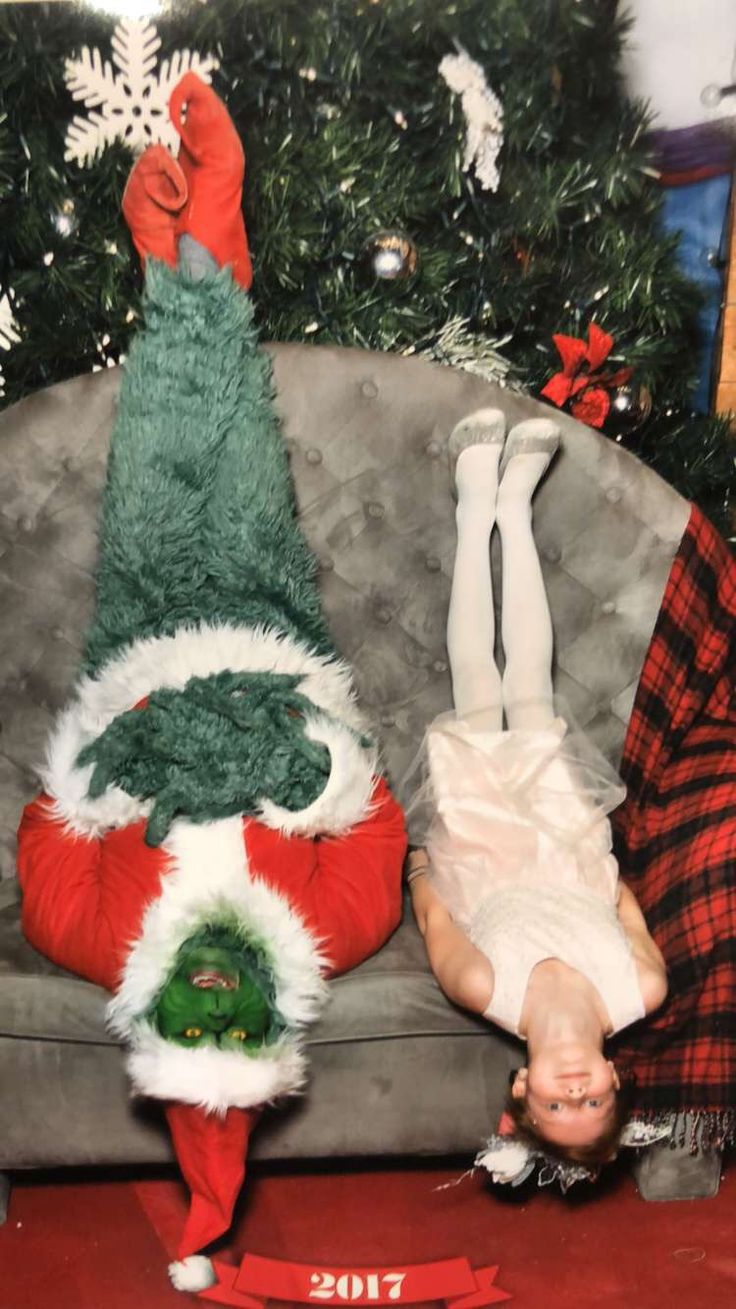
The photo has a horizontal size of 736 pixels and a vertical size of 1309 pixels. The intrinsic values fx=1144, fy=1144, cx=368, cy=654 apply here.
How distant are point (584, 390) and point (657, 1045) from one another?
1.19 metres

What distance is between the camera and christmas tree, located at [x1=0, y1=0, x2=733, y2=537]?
6.69ft

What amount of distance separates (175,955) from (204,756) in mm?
291

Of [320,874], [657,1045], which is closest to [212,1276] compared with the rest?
[320,874]

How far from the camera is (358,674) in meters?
2.15

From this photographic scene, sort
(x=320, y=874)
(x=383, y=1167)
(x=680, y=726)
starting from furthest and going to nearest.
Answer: (x=680, y=726)
(x=383, y=1167)
(x=320, y=874)

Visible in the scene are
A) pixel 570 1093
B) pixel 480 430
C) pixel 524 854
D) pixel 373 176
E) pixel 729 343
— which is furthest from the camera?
pixel 729 343

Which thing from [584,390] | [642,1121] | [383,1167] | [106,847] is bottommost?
[383,1167]

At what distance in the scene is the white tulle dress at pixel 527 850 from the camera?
5.54 feet

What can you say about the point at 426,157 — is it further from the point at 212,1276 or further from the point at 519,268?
the point at 212,1276

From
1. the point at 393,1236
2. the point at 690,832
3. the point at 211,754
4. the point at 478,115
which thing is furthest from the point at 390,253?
the point at 393,1236

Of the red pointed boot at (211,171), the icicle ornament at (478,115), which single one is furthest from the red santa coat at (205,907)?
the icicle ornament at (478,115)

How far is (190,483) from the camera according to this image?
187cm

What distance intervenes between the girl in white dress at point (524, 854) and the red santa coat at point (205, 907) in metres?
0.15

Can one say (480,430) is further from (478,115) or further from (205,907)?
(205,907)
